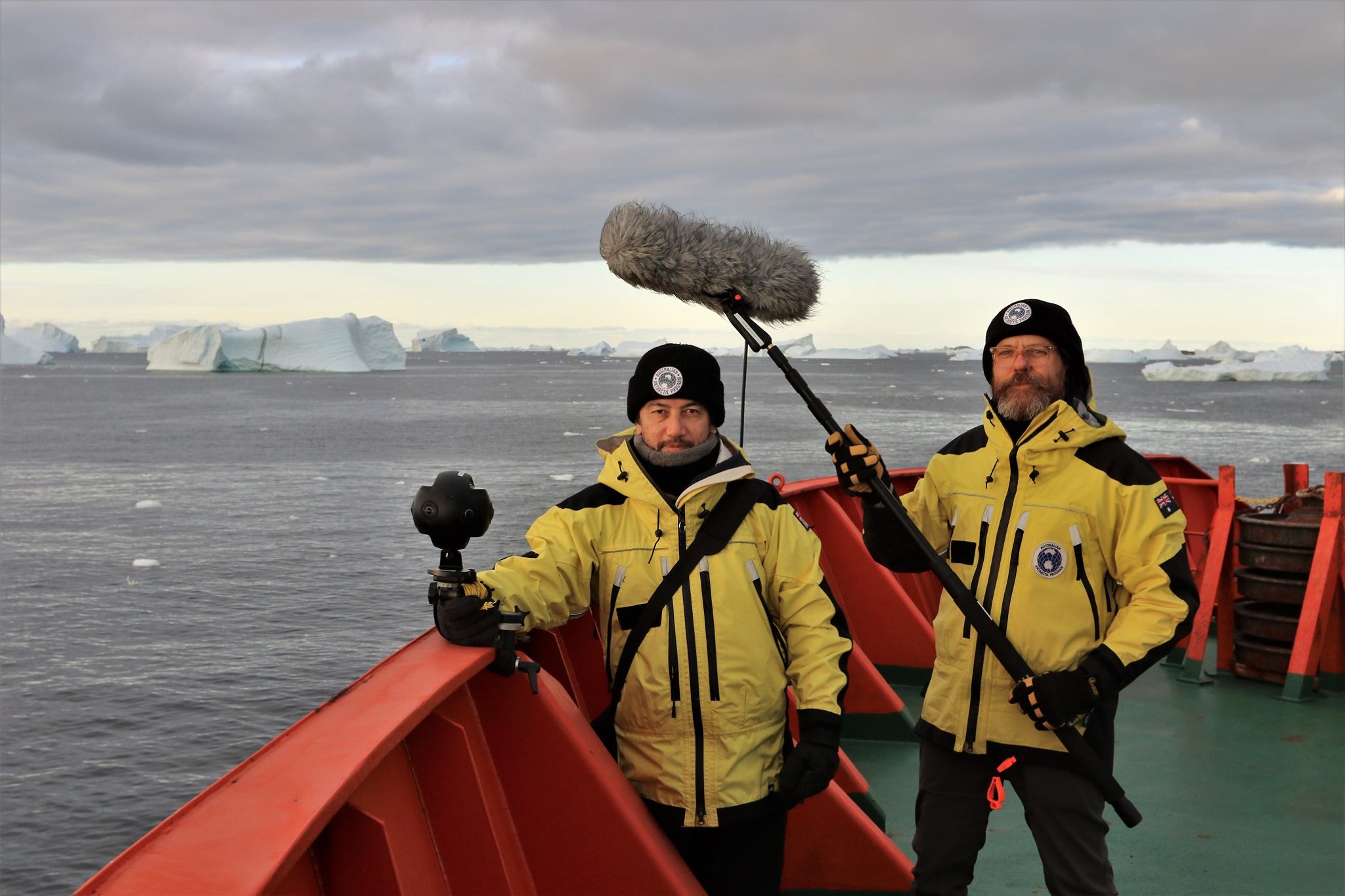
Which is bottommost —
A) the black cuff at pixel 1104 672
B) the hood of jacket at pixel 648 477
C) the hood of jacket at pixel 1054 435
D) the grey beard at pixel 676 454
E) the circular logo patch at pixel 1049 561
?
the black cuff at pixel 1104 672

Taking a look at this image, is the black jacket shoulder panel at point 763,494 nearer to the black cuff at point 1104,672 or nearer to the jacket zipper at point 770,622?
the jacket zipper at point 770,622

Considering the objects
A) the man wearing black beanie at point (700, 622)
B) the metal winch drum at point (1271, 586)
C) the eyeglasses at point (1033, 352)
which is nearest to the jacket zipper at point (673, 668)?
the man wearing black beanie at point (700, 622)

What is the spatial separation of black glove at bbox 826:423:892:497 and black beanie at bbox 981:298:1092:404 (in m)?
0.36

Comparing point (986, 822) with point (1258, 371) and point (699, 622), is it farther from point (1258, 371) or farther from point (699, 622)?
point (1258, 371)

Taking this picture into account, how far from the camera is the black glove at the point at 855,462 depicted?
294cm

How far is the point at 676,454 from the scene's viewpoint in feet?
8.90

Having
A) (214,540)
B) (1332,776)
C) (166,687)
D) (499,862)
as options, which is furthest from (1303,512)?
(214,540)

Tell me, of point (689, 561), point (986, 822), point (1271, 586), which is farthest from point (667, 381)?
point (1271, 586)

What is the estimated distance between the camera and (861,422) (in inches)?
2498

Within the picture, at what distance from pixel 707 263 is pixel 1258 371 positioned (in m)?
136

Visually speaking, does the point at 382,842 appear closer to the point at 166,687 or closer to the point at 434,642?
the point at 434,642

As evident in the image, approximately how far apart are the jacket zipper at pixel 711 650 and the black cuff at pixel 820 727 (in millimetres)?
204

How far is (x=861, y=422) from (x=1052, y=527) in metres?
61.3

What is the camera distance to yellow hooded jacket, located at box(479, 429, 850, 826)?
8.55ft
